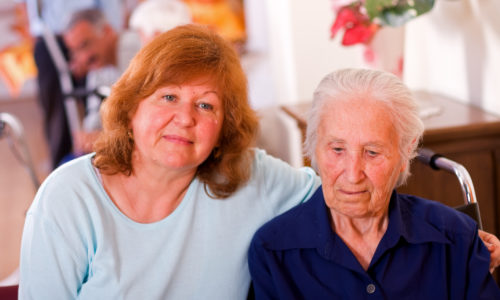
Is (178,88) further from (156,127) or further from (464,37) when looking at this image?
(464,37)

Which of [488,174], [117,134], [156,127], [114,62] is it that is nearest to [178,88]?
[156,127]

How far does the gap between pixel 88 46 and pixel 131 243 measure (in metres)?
3.95

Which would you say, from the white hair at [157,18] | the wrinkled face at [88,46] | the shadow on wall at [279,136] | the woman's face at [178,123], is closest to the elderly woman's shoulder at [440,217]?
the woman's face at [178,123]

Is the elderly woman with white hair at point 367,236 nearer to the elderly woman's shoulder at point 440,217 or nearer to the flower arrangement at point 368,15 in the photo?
the elderly woman's shoulder at point 440,217

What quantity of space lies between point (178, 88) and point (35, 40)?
4103mm

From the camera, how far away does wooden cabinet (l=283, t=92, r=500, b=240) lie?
84.4 inches

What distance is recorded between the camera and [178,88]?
1.47 metres

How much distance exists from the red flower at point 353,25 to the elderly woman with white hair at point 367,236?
0.85 metres

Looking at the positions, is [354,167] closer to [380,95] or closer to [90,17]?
[380,95]

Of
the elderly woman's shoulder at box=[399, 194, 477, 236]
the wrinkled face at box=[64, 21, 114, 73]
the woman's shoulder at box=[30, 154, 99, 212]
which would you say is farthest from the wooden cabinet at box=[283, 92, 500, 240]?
the wrinkled face at box=[64, 21, 114, 73]

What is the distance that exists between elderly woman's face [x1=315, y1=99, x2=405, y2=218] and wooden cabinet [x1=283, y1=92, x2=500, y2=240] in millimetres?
755

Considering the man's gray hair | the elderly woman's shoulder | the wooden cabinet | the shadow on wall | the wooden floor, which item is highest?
the man's gray hair

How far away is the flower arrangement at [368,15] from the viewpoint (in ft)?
6.85

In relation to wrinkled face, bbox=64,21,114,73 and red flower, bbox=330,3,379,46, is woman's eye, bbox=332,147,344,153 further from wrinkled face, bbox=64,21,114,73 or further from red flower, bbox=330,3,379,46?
wrinkled face, bbox=64,21,114,73
